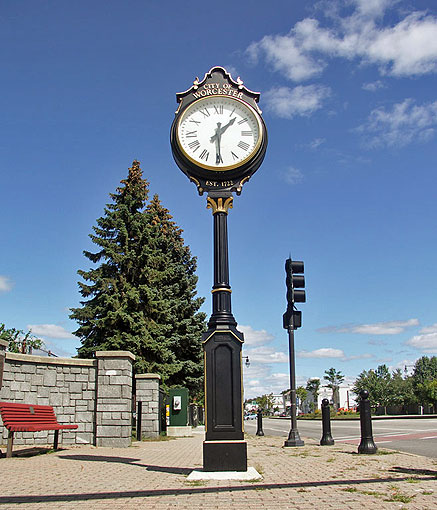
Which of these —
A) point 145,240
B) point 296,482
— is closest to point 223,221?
point 296,482

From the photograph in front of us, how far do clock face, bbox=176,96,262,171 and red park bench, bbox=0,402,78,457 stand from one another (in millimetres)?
5410

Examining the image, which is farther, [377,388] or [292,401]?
[377,388]

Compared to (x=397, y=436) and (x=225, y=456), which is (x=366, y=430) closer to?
(x=225, y=456)

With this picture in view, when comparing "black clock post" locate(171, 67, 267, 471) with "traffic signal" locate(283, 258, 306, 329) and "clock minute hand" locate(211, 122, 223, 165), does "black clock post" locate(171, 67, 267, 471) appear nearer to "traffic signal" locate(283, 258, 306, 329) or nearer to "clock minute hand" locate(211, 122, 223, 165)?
"clock minute hand" locate(211, 122, 223, 165)

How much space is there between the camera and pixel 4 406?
8836 mm

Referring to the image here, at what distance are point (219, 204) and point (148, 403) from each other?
10.6 metres

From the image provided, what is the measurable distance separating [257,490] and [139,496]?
129cm

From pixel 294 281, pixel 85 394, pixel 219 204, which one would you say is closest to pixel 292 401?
pixel 294 281

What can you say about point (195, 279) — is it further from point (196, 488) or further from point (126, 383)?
point (196, 488)

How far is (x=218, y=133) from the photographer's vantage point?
27.2ft

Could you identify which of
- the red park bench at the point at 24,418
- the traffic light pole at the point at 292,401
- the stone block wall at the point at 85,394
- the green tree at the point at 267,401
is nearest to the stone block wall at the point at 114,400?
the stone block wall at the point at 85,394

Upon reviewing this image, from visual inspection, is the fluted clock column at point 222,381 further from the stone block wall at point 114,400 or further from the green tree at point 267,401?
the green tree at point 267,401

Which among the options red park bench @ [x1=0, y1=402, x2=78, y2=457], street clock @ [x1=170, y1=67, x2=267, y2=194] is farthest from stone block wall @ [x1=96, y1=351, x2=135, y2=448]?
street clock @ [x1=170, y1=67, x2=267, y2=194]

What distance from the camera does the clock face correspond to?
26.7ft
